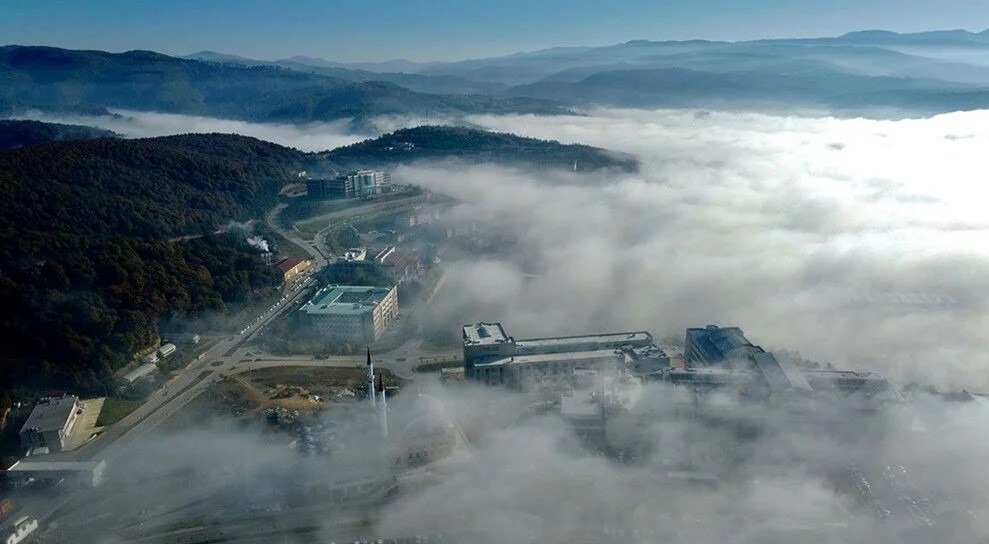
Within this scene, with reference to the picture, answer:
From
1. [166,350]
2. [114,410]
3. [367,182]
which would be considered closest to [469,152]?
[367,182]

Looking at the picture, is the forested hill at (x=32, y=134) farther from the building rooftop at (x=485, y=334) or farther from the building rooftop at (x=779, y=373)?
the building rooftop at (x=779, y=373)

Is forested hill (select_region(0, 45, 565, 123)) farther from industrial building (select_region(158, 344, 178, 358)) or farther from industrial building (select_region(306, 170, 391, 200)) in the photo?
industrial building (select_region(158, 344, 178, 358))

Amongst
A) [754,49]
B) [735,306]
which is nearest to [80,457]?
[735,306]

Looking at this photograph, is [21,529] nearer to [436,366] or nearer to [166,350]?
[166,350]

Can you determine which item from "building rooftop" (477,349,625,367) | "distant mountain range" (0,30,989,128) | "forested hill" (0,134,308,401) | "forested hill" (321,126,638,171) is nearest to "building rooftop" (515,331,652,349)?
"building rooftop" (477,349,625,367)

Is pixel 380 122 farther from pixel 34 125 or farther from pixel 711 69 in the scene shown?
pixel 711 69
